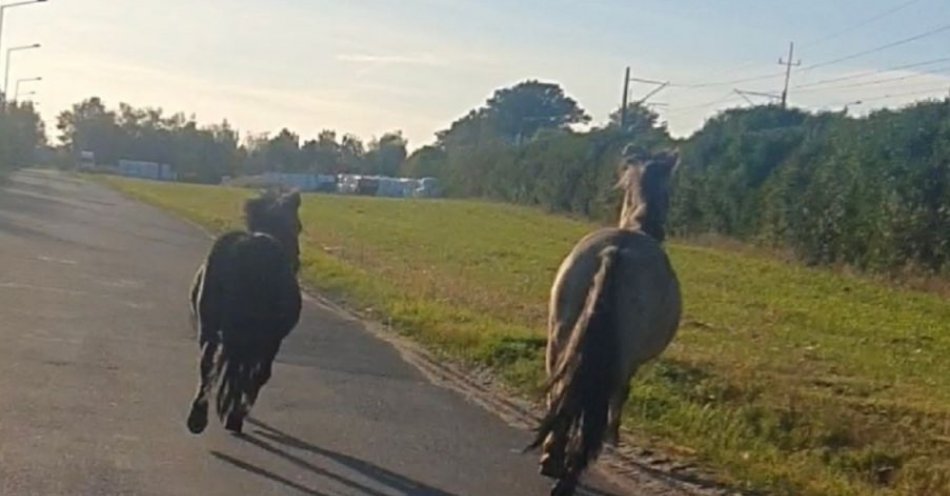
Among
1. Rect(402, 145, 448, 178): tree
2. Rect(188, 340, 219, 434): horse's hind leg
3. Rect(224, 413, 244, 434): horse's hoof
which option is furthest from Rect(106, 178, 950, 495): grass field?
Rect(402, 145, 448, 178): tree

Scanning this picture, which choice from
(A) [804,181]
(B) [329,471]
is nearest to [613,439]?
(B) [329,471]

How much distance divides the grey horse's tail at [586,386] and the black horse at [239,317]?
2.41 metres

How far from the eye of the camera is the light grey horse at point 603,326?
28.8ft

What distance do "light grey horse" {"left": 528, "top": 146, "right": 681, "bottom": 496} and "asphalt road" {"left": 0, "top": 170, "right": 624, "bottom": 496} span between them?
1.89 feet

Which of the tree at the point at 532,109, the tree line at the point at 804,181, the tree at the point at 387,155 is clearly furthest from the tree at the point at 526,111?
the tree line at the point at 804,181

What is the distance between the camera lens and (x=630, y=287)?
9273mm

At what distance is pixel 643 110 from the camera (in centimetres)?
9475

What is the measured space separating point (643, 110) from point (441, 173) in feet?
114

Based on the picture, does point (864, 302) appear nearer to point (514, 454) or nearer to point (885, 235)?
point (885, 235)

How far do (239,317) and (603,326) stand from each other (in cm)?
277

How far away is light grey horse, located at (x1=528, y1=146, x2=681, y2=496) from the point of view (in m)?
8.77

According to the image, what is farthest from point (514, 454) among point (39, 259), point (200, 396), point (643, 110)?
point (643, 110)

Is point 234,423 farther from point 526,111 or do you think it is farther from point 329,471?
point 526,111

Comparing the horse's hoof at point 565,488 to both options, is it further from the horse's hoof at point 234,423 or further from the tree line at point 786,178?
the tree line at point 786,178
